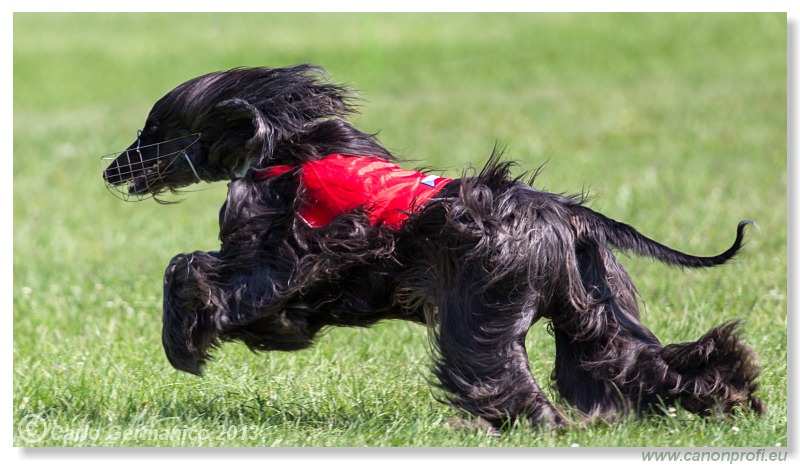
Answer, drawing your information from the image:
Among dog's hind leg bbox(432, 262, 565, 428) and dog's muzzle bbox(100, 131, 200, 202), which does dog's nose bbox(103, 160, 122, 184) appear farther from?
dog's hind leg bbox(432, 262, 565, 428)

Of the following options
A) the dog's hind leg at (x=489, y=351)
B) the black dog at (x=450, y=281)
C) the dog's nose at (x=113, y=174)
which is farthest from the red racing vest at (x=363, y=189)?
the dog's nose at (x=113, y=174)

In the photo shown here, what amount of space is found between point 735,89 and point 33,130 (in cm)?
925

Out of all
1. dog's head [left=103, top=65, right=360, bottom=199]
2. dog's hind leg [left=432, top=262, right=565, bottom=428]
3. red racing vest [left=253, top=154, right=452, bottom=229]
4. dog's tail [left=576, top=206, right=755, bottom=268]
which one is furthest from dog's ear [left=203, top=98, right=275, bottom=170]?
dog's tail [left=576, top=206, right=755, bottom=268]

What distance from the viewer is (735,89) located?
1451 centimetres

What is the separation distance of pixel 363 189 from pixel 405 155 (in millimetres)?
7209

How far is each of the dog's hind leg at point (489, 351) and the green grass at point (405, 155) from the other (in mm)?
101

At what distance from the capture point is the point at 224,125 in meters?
4.75

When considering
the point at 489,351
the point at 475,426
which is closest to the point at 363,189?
the point at 489,351

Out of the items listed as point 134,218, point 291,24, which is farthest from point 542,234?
point 291,24

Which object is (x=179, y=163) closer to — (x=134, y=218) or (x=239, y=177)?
(x=239, y=177)

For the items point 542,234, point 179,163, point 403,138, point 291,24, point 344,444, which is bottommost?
point 344,444

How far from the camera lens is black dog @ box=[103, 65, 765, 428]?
13.5 feet

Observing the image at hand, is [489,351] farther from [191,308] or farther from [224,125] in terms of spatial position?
[224,125]

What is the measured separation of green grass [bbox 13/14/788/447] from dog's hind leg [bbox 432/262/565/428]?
0.33 ft
